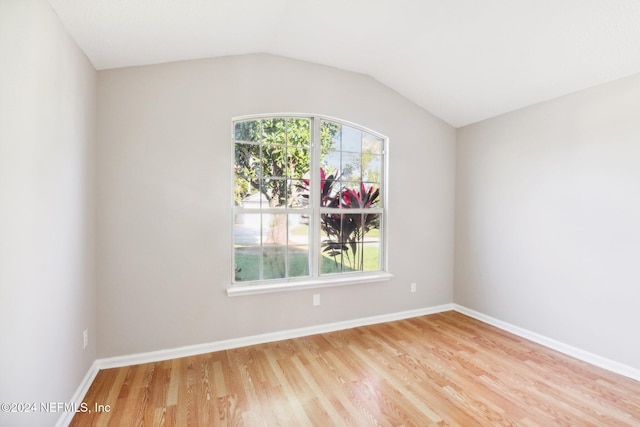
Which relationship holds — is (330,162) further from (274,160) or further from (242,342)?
(242,342)

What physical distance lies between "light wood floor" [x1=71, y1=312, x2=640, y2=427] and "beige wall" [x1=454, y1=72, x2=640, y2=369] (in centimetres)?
40

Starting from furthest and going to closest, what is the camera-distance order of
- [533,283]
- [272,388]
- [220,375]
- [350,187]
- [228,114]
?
1. [350,187]
2. [533,283]
3. [228,114]
4. [220,375]
5. [272,388]

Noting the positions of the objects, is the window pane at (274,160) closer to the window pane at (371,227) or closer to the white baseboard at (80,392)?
the window pane at (371,227)

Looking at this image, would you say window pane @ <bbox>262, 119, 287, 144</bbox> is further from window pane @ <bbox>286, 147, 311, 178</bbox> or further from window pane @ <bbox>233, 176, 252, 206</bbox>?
window pane @ <bbox>233, 176, 252, 206</bbox>

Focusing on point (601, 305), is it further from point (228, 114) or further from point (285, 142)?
point (228, 114)

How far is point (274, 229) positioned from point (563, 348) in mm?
2956

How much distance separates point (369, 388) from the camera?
2154 millimetres

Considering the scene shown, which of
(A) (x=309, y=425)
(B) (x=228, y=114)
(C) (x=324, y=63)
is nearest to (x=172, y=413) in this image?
(A) (x=309, y=425)

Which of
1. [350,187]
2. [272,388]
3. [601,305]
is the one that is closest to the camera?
[272,388]

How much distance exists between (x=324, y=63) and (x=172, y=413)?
129 inches

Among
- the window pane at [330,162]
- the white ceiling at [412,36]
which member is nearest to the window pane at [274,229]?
the window pane at [330,162]

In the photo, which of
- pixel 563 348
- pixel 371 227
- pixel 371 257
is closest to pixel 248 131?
pixel 371 227

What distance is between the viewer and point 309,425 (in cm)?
178

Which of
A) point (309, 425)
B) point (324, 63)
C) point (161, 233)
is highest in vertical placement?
point (324, 63)
